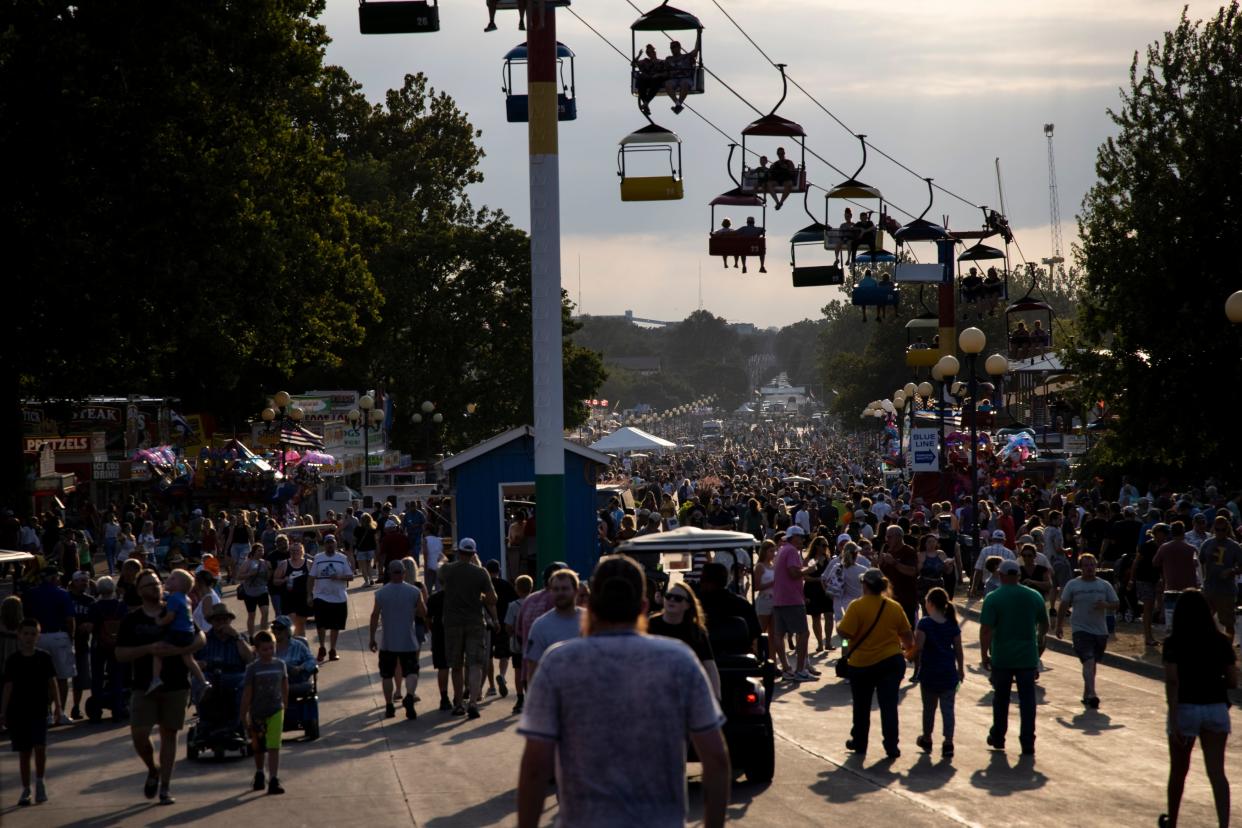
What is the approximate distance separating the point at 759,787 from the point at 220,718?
5.09m

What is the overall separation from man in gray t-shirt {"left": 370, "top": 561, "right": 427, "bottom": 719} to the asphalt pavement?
13.8 inches

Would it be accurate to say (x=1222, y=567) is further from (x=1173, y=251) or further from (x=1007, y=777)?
(x=1173, y=251)

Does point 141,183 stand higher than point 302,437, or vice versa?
point 141,183

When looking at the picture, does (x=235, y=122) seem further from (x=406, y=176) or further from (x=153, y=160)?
(x=406, y=176)

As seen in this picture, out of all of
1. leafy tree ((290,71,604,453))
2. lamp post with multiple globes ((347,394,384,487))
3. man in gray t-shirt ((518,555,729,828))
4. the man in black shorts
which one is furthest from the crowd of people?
leafy tree ((290,71,604,453))

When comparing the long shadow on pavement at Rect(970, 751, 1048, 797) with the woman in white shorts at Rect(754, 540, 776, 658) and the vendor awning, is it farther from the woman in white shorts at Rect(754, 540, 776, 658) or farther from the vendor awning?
the vendor awning

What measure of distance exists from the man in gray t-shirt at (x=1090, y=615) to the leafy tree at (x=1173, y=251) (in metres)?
16.1

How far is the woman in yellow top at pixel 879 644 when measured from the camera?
12828 mm

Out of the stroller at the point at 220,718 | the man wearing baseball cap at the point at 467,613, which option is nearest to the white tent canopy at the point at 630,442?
the man wearing baseball cap at the point at 467,613

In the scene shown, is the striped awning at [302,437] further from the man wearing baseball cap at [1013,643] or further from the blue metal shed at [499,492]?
the man wearing baseball cap at [1013,643]

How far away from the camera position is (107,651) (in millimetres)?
16078

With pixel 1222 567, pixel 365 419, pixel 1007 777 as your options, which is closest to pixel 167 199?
pixel 365 419

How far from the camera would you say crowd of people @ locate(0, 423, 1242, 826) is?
4.82 meters

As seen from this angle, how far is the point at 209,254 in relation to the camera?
31.5m
